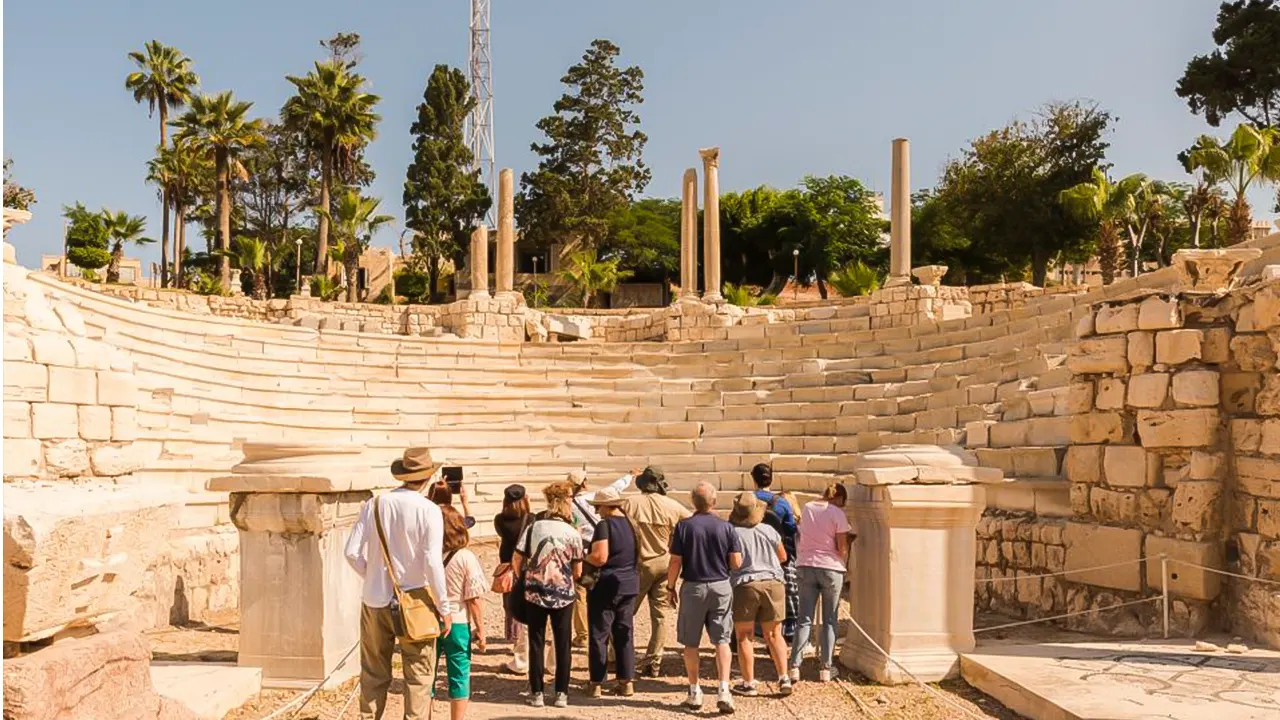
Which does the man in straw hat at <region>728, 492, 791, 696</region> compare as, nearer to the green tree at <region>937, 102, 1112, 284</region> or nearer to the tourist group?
the tourist group

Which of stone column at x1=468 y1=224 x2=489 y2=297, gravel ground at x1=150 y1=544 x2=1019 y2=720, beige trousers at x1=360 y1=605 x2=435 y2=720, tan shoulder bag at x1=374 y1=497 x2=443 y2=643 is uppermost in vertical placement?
stone column at x1=468 y1=224 x2=489 y2=297

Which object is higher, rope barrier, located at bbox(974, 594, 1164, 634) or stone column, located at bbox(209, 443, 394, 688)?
stone column, located at bbox(209, 443, 394, 688)

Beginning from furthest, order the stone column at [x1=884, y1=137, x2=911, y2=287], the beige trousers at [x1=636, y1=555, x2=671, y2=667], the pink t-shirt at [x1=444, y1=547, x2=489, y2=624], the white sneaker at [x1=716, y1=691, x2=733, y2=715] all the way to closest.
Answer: the stone column at [x1=884, y1=137, x2=911, y2=287]
the beige trousers at [x1=636, y1=555, x2=671, y2=667]
the white sneaker at [x1=716, y1=691, x2=733, y2=715]
the pink t-shirt at [x1=444, y1=547, x2=489, y2=624]

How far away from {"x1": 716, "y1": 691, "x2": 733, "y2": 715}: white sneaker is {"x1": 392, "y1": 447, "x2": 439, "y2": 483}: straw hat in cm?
238

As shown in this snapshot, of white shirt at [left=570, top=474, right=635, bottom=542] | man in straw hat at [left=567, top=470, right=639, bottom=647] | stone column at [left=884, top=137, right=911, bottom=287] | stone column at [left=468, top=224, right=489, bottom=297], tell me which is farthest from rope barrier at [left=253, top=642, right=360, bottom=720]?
stone column at [left=468, top=224, right=489, bottom=297]

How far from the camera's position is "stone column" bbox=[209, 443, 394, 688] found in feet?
23.7

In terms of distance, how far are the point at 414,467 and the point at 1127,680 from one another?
4.52 meters

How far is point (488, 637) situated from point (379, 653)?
3.99 meters

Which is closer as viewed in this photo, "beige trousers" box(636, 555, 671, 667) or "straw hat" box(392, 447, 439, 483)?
"straw hat" box(392, 447, 439, 483)

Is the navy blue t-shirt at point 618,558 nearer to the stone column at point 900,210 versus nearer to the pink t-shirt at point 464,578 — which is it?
the pink t-shirt at point 464,578

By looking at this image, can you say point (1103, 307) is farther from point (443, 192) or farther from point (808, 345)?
point (443, 192)

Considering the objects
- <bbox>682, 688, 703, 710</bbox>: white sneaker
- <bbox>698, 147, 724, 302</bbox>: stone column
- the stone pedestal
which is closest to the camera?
<bbox>682, 688, 703, 710</bbox>: white sneaker

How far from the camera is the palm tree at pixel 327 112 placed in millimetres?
41094

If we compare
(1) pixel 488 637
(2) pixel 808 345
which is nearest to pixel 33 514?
(1) pixel 488 637
